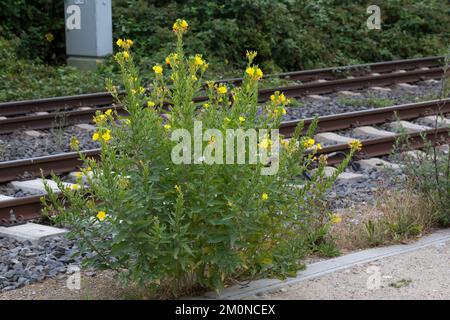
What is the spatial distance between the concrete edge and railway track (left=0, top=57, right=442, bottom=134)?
619 cm

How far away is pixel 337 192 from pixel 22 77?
27.8 ft

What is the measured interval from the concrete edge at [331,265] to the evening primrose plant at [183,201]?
11 cm

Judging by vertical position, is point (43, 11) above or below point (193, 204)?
above

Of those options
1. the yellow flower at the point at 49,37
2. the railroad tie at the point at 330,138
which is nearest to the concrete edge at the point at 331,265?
the railroad tie at the point at 330,138

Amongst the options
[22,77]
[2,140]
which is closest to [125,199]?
[2,140]

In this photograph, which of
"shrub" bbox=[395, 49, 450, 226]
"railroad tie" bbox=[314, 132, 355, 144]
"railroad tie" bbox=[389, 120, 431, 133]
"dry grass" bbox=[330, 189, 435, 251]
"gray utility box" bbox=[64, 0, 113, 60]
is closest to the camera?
"dry grass" bbox=[330, 189, 435, 251]

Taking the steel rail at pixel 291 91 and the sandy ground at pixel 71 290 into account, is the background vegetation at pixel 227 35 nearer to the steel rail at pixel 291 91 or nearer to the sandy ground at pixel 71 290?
the steel rail at pixel 291 91

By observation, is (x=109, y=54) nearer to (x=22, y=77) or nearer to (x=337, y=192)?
(x=22, y=77)

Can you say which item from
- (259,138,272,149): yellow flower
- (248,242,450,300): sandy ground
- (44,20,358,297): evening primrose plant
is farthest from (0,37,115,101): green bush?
(259,138,272,149): yellow flower

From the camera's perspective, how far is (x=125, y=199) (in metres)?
5.30

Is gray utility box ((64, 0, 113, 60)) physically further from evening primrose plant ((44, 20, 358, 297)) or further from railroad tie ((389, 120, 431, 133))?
evening primrose plant ((44, 20, 358, 297))

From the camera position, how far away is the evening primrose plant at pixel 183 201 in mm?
5348

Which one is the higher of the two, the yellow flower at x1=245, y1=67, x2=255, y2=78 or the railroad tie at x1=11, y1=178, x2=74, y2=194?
the yellow flower at x1=245, y1=67, x2=255, y2=78

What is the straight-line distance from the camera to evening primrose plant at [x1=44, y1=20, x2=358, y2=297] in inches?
211
